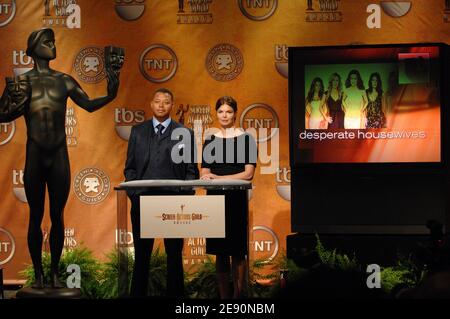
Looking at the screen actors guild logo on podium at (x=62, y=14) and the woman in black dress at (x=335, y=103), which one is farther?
the screen actors guild logo on podium at (x=62, y=14)

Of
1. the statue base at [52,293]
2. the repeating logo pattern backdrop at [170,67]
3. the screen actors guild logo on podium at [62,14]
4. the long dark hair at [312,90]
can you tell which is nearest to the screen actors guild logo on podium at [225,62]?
the repeating logo pattern backdrop at [170,67]

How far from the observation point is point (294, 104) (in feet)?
21.1

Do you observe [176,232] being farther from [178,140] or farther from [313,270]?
[313,270]

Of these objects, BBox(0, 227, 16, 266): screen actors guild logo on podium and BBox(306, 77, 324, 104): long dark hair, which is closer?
BBox(306, 77, 324, 104): long dark hair

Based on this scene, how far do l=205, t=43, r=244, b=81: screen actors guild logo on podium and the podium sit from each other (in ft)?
7.81

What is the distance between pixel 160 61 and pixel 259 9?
0.95 m

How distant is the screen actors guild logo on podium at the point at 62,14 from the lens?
289 inches

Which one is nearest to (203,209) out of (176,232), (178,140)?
(176,232)

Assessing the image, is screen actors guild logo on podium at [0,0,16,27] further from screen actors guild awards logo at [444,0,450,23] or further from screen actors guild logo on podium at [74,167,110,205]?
screen actors guild awards logo at [444,0,450,23]

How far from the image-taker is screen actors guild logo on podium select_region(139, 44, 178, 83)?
7.31 m

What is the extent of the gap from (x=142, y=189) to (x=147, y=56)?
2.51 meters

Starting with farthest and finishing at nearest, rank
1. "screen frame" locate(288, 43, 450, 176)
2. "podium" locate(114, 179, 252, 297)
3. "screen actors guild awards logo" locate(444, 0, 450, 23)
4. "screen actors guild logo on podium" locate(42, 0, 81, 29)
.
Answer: "screen actors guild logo on podium" locate(42, 0, 81, 29)
"screen actors guild awards logo" locate(444, 0, 450, 23)
"screen frame" locate(288, 43, 450, 176)
"podium" locate(114, 179, 252, 297)

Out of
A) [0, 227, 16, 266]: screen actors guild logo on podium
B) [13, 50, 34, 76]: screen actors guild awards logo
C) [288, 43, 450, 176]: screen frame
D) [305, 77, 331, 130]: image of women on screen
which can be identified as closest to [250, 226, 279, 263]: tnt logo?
[288, 43, 450, 176]: screen frame

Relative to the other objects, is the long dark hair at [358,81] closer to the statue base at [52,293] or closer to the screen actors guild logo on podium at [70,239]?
the statue base at [52,293]
